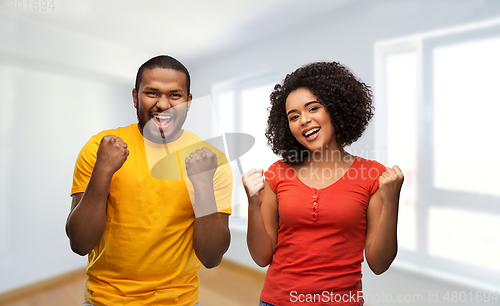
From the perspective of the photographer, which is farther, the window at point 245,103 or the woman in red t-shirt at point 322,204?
the window at point 245,103

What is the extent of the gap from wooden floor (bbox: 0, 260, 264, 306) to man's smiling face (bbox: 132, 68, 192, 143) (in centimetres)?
175

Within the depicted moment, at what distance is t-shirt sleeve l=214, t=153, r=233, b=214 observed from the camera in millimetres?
933

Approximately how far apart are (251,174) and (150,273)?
0.42 metres

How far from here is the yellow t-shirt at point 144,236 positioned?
869 millimetres

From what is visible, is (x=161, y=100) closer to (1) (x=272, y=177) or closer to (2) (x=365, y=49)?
(1) (x=272, y=177)

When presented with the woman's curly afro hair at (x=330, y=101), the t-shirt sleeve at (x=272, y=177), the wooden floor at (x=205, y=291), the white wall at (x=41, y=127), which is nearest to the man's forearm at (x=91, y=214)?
the t-shirt sleeve at (x=272, y=177)

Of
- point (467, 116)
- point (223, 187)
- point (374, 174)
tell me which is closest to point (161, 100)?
point (223, 187)

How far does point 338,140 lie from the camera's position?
0.99 meters

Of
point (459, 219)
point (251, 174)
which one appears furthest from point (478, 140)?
point (251, 174)

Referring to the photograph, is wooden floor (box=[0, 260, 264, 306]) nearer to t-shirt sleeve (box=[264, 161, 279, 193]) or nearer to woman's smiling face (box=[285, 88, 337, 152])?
t-shirt sleeve (box=[264, 161, 279, 193])

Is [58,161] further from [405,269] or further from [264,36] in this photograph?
[405,269]

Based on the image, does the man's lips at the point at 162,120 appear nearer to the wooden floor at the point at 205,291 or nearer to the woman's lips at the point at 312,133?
the woman's lips at the point at 312,133

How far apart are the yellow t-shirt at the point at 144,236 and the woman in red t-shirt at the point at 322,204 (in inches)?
7.7

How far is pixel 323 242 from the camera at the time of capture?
86cm
